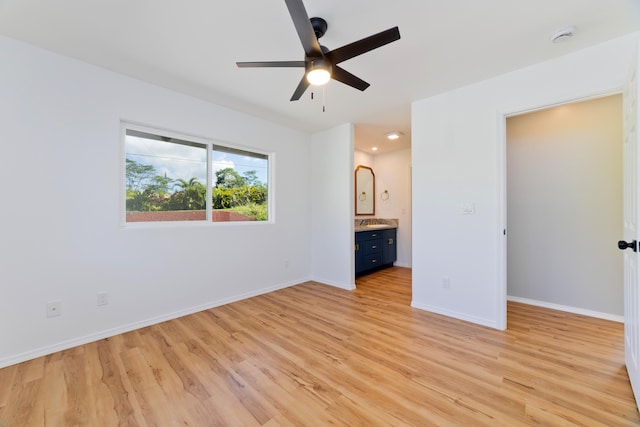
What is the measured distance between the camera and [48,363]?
6.42 ft

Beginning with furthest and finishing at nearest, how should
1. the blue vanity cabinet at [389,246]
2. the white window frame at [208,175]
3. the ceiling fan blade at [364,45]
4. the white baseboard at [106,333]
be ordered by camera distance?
the blue vanity cabinet at [389,246], the white window frame at [208,175], the white baseboard at [106,333], the ceiling fan blade at [364,45]

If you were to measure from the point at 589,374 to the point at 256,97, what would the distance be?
3.72 m

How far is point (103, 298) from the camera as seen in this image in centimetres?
236

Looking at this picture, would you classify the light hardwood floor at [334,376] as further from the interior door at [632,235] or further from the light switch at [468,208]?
the light switch at [468,208]

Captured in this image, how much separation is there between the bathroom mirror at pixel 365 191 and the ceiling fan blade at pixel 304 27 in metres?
3.85

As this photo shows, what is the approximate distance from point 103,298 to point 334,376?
7.13 ft

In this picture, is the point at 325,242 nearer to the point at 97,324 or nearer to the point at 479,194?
the point at 479,194

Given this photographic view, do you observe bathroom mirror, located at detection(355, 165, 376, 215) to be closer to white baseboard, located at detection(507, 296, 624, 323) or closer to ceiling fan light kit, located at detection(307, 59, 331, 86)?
white baseboard, located at detection(507, 296, 624, 323)

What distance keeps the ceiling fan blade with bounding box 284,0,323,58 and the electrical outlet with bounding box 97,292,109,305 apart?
8.75ft

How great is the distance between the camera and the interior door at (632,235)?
146 centimetres

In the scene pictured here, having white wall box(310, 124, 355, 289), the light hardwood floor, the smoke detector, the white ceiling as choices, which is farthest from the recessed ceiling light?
the light hardwood floor

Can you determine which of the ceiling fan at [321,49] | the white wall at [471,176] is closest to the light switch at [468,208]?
the white wall at [471,176]

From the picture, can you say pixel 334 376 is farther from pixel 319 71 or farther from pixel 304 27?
pixel 304 27

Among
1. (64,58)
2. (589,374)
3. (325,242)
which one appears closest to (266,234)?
(325,242)
